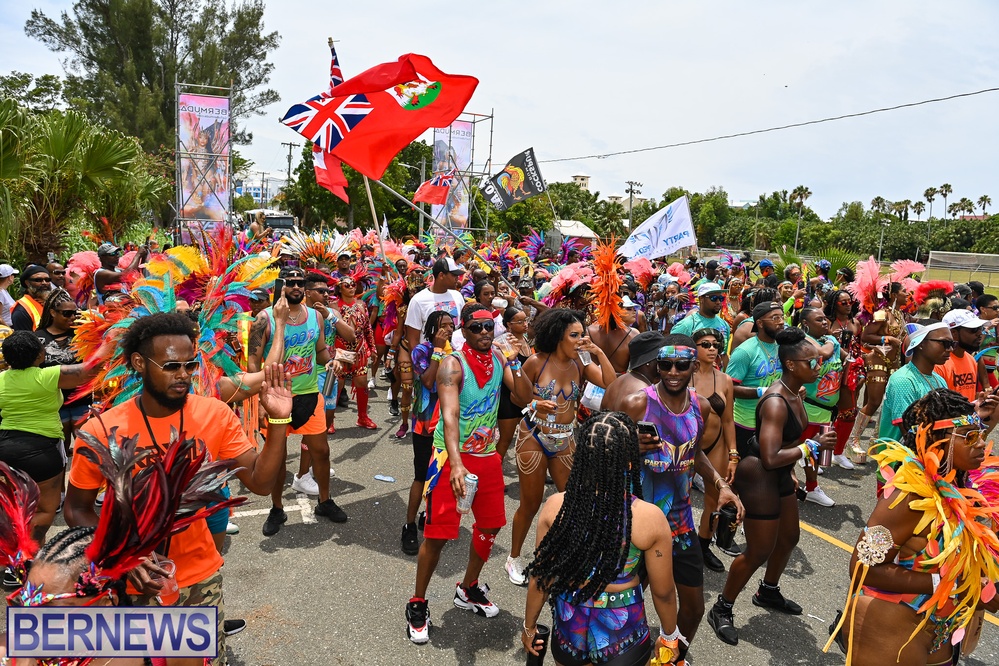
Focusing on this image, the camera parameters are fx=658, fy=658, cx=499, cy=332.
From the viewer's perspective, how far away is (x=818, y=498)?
6.06 m

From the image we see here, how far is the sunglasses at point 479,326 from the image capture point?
12.9 feet

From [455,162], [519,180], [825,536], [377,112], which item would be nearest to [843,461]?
[825,536]

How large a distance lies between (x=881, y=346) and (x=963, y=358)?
1620mm

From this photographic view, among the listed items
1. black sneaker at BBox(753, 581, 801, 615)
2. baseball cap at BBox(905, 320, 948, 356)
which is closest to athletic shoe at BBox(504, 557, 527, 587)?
black sneaker at BBox(753, 581, 801, 615)

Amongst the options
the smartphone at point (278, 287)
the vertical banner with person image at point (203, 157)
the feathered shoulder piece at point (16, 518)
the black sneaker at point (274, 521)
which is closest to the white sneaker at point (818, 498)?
the black sneaker at point (274, 521)

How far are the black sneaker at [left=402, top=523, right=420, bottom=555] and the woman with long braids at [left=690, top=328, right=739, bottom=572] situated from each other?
2029 mm

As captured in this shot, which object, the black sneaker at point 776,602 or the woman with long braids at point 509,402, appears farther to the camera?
the woman with long braids at point 509,402

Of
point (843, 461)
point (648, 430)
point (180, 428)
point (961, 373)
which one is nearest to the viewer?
point (180, 428)

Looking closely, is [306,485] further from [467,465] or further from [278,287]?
[467,465]

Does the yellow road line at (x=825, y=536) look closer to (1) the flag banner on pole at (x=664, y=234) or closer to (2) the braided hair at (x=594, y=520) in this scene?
(2) the braided hair at (x=594, y=520)

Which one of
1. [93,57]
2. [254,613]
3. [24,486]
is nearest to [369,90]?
[254,613]

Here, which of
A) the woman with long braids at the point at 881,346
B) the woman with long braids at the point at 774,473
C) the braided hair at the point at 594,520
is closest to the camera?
the braided hair at the point at 594,520

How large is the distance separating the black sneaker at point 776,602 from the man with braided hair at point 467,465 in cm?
171

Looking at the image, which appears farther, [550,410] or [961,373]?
[961,373]
